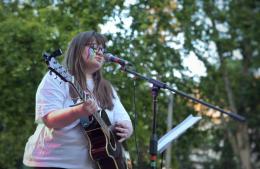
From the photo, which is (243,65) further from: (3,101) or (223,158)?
(3,101)

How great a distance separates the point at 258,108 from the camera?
581 inches

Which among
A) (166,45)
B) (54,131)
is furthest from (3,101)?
(54,131)

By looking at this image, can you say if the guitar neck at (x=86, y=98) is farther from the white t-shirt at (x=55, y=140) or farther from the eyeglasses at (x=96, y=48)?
the eyeglasses at (x=96, y=48)

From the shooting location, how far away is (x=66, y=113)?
→ 2729 mm

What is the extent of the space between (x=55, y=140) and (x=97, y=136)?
24cm

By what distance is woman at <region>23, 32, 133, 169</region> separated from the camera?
2.78m

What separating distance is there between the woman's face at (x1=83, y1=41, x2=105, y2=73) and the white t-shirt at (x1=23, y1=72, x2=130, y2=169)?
0.26 metres

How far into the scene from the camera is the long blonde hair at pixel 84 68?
10.1 ft

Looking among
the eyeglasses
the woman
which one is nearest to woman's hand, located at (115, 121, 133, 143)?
the woman

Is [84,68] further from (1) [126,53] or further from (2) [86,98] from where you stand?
(1) [126,53]

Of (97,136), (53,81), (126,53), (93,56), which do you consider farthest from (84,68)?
(126,53)

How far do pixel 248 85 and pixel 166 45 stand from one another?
24.0ft

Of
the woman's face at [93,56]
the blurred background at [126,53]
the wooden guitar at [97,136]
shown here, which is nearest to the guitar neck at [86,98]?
the wooden guitar at [97,136]

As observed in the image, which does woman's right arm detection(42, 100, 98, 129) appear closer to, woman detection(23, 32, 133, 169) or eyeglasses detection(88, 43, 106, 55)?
woman detection(23, 32, 133, 169)
